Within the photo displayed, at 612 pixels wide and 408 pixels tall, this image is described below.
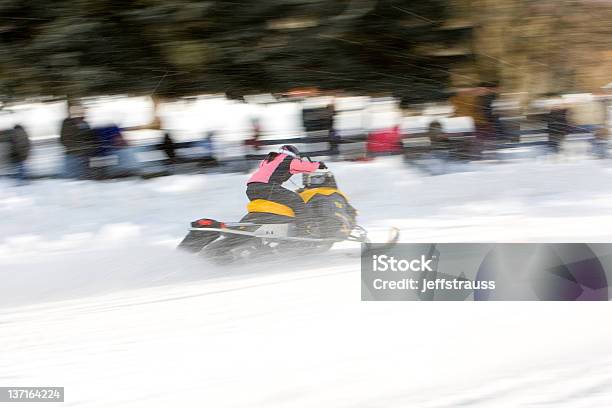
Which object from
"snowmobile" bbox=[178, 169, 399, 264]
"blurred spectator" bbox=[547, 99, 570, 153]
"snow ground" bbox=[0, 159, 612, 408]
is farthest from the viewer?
"blurred spectator" bbox=[547, 99, 570, 153]

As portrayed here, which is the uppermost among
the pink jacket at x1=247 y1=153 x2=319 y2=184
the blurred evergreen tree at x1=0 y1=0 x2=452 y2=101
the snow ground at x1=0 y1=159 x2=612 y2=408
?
the blurred evergreen tree at x1=0 y1=0 x2=452 y2=101

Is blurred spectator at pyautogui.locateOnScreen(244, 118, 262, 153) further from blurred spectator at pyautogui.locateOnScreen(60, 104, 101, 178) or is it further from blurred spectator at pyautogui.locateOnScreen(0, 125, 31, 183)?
blurred spectator at pyautogui.locateOnScreen(0, 125, 31, 183)

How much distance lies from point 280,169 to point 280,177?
45mm

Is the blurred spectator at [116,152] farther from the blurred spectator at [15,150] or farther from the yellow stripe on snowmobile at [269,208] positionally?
the yellow stripe on snowmobile at [269,208]

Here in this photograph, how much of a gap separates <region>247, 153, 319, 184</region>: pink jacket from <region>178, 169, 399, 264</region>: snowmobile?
0.16ft

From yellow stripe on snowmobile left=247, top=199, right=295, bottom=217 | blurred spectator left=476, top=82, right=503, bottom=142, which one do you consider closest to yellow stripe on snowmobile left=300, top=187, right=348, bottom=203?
yellow stripe on snowmobile left=247, top=199, right=295, bottom=217

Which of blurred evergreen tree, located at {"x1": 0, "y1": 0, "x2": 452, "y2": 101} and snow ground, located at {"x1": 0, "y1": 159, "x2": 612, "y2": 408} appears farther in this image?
blurred evergreen tree, located at {"x1": 0, "y1": 0, "x2": 452, "y2": 101}

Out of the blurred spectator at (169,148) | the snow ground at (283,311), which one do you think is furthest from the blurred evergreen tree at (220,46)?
the snow ground at (283,311)

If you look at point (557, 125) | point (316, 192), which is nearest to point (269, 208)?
point (316, 192)

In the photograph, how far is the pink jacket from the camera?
393 cm

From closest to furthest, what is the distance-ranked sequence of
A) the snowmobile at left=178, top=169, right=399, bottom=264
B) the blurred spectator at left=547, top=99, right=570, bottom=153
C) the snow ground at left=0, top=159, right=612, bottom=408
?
1. the snow ground at left=0, top=159, right=612, bottom=408
2. the snowmobile at left=178, top=169, right=399, bottom=264
3. the blurred spectator at left=547, top=99, right=570, bottom=153

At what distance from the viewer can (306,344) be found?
11.2 ft

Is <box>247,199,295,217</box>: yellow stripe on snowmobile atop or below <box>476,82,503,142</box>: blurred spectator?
below

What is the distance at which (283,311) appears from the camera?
11.8ft
